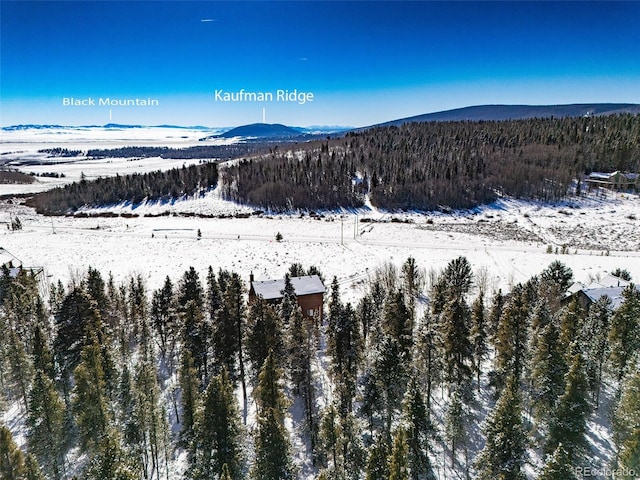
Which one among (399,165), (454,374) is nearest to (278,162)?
(399,165)

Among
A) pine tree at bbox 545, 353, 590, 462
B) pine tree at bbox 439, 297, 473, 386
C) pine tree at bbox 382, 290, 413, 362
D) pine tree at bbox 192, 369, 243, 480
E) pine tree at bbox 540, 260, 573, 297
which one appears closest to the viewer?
pine tree at bbox 192, 369, 243, 480

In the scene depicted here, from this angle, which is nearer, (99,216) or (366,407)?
(366,407)

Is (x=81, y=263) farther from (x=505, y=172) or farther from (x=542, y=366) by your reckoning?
(x=505, y=172)

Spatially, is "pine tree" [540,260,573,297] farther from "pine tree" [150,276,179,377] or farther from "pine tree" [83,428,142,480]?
"pine tree" [83,428,142,480]

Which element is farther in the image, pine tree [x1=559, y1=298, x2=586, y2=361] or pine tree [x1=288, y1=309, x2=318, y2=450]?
pine tree [x1=288, y1=309, x2=318, y2=450]

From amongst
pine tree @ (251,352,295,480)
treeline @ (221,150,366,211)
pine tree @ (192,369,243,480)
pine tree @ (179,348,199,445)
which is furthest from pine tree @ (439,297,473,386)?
treeline @ (221,150,366,211)

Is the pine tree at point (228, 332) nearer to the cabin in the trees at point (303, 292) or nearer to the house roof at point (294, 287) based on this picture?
the house roof at point (294, 287)

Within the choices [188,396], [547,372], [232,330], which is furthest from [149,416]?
[547,372]
